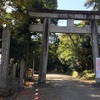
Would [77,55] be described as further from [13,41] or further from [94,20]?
[13,41]

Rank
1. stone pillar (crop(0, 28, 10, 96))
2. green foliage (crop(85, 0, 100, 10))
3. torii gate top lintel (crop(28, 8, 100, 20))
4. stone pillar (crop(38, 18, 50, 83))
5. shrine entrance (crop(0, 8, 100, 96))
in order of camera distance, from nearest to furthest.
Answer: stone pillar (crop(0, 28, 10, 96))
stone pillar (crop(38, 18, 50, 83))
shrine entrance (crop(0, 8, 100, 96))
torii gate top lintel (crop(28, 8, 100, 20))
green foliage (crop(85, 0, 100, 10))

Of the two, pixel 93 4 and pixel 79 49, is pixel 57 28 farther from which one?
pixel 79 49

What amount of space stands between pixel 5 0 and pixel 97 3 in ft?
60.8

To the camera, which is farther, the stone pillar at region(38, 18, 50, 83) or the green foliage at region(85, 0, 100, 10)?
the green foliage at region(85, 0, 100, 10)

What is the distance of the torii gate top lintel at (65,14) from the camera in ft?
79.7

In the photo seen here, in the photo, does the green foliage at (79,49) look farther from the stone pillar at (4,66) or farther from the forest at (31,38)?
the stone pillar at (4,66)

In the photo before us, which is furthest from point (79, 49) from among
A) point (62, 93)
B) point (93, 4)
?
point (62, 93)

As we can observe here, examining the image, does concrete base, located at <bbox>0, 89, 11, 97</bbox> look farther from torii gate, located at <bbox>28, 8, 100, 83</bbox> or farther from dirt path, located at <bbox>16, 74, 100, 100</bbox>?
torii gate, located at <bbox>28, 8, 100, 83</bbox>

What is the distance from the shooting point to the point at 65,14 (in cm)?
2464

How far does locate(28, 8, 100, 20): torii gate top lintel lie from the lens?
79.7ft

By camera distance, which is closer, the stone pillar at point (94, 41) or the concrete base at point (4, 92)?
the concrete base at point (4, 92)

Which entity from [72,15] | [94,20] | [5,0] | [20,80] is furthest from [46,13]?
[5,0]

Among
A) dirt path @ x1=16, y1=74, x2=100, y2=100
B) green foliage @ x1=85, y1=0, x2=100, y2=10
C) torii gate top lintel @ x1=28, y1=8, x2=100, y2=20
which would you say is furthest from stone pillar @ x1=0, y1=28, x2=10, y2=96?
green foliage @ x1=85, y1=0, x2=100, y2=10

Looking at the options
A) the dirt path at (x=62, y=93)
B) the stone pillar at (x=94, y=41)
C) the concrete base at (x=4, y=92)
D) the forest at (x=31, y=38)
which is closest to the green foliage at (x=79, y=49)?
the forest at (x=31, y=38)
